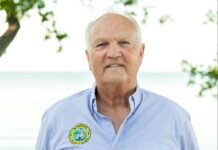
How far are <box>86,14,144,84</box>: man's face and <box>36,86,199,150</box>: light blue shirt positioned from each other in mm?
140

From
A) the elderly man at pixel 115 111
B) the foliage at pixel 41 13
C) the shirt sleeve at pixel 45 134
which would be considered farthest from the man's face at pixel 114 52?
the foliage at pixel 41 13

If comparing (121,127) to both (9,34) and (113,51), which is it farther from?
(9,34)

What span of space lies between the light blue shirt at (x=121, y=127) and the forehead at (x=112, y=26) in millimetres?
259

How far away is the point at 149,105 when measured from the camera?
125 inches

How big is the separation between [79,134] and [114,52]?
39 cm

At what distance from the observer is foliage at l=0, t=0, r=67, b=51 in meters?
5.22

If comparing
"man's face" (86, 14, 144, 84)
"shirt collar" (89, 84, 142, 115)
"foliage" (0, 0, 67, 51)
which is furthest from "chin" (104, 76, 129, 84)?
"foliage" (0, 0, 67, 51)

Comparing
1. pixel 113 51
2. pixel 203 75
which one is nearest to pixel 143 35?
pixel 113 51

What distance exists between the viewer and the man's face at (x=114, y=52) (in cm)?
301

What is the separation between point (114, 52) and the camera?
9.83ft

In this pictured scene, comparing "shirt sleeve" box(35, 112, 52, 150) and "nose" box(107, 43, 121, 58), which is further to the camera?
"shirt sleeve" box(35, 112, 52, 150)

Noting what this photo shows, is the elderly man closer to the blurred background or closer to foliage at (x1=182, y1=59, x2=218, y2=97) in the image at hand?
the blurred background

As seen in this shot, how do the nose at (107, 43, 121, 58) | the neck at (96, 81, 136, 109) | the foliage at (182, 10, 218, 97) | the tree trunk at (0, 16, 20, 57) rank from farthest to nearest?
the foliage at (182, 10, 218, 97), the tree trunk at (0, 16, 20, 57), the neck at (96, 81, 136, 109), the nose at (107, 43, 121, 58)

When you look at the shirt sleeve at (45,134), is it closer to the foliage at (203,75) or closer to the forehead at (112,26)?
the forehead at (112,26)
